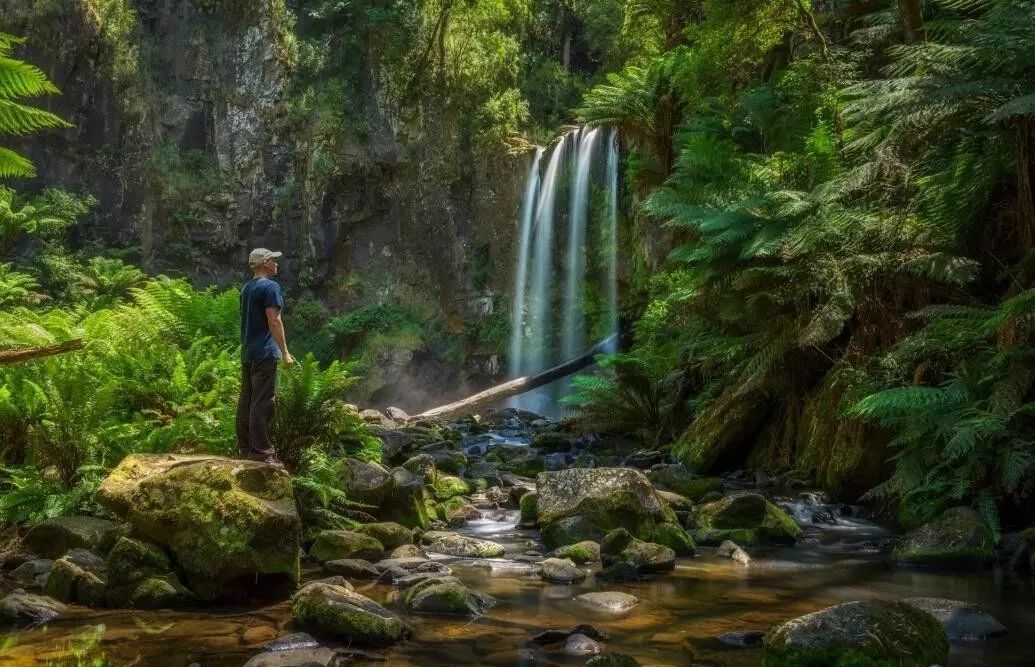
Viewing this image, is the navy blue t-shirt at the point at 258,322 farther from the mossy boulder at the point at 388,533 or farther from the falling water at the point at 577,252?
the falling water at the point at 577,252

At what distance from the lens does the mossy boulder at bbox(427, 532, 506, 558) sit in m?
5.50

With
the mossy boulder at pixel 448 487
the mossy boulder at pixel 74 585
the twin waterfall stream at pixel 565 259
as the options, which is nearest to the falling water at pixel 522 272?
the twin waterfall stream at pixel 565 259

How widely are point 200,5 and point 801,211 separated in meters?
22.8

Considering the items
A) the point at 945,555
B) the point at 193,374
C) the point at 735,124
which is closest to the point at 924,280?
the point at 945,555

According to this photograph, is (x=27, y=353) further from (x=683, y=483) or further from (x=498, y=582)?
(x=683, y=483)

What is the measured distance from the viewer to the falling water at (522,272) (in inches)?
792

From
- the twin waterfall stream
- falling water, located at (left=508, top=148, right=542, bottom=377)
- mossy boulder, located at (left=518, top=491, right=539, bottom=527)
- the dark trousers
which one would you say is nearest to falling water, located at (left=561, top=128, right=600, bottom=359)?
the twin waterfall stream

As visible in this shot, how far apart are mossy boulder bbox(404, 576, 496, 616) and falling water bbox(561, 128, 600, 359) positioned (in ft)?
48.7

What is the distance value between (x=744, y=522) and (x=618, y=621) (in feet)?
7.89

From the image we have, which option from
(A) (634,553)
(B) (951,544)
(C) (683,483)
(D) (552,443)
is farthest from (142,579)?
(D) (552,443)

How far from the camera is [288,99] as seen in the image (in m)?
23.9

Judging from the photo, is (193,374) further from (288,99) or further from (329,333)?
(288,99)

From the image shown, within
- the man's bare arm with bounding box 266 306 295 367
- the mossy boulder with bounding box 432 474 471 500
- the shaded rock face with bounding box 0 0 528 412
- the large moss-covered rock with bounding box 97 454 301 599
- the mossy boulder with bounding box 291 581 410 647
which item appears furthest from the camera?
the shaded rock face with bounding box 0 0 528 412

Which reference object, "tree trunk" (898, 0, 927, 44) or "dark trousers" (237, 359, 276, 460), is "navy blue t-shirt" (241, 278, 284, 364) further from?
"tree trunk" (898, 0, 927, 44)
